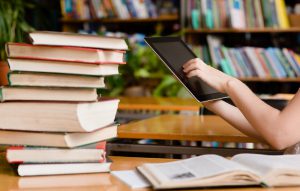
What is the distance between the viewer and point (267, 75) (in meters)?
4.40

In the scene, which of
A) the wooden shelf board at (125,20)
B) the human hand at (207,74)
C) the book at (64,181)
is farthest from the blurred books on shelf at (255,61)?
the book at (64,181)

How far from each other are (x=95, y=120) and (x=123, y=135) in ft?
2.60

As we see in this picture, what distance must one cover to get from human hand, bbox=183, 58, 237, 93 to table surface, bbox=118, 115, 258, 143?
1.09 feet

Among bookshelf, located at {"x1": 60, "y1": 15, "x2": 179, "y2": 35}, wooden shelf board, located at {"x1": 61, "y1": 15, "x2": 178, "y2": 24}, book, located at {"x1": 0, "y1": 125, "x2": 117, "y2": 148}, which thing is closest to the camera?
book, located at {"x1": 0, "y1": 125, "x2": 117, "y2": 148}

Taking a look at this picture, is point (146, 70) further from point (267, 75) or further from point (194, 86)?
point (194, 86)

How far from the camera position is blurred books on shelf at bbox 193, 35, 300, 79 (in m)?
4.32

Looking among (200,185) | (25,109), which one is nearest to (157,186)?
(200,185)

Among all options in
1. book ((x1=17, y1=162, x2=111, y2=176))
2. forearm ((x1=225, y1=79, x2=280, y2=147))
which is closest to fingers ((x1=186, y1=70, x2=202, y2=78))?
forearm ((x1=225, y1=79, x2=280, y2=147))

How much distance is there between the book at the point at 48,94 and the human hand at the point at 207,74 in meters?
0.49

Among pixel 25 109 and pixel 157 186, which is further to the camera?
pixel 25 109

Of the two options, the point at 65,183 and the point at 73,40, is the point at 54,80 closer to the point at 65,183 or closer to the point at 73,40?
the point at 73,40

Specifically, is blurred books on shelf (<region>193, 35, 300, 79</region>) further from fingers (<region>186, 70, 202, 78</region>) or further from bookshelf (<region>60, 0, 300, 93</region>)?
fingers (<region>186, 70, 202, 78</region>)

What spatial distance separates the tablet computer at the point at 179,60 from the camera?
1700 millimetres

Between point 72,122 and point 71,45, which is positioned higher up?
point 71,45
